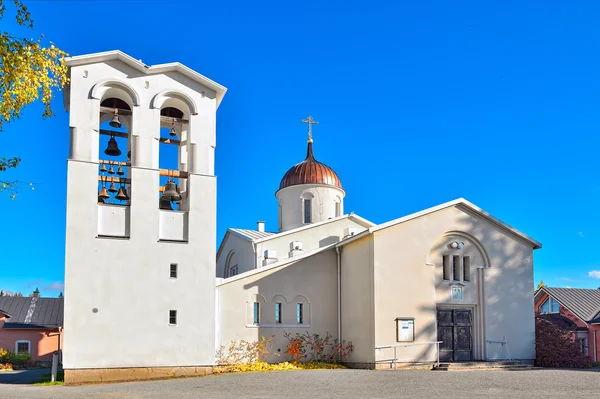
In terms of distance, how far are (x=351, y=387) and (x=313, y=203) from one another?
58.3ft

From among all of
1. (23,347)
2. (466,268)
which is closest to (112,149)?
(466,268)

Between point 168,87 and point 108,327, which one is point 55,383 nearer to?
point 108,327

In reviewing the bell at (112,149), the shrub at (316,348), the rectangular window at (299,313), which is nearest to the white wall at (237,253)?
the rectangular window at (299,313)

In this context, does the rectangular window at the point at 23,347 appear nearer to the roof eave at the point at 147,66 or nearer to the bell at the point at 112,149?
the bell at the point at 112,149

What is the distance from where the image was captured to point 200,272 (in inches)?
836

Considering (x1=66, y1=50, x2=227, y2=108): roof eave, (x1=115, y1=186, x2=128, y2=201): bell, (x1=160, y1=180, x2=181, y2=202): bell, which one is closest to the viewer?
(x1=66, y1=50, x2=227, y2=108): roof eave

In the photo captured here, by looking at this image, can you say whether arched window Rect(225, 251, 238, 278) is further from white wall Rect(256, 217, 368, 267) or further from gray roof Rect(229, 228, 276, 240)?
white wall Rect(256, 217, 368, 267)

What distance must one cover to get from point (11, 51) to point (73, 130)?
10.4 m

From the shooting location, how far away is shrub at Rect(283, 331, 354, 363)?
79.0ft

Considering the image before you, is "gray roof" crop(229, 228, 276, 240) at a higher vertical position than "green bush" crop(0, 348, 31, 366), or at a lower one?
higher

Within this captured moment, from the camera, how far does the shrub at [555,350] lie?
2422 centimetres

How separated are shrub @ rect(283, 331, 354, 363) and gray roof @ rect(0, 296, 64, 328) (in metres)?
21.7

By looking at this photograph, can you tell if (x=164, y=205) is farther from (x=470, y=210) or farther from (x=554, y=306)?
(x=554, y=306)

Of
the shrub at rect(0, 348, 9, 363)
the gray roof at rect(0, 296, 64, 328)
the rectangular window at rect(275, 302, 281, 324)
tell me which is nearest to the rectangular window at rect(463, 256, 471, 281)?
the rectangular window at rect(275, 302, 281, 324)
